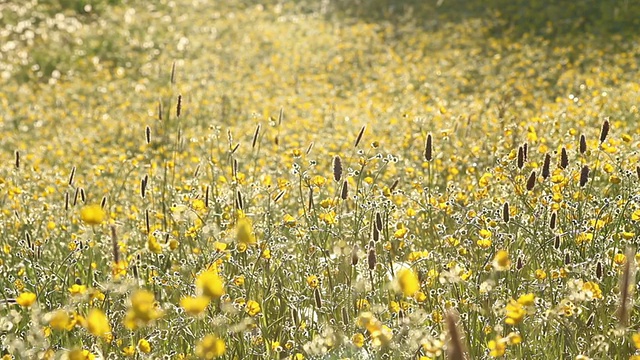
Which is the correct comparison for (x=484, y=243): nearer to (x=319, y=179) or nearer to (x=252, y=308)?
(x=319, y=179)

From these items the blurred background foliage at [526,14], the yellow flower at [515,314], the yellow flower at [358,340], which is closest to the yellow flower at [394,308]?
the yellow flower at [358,340]

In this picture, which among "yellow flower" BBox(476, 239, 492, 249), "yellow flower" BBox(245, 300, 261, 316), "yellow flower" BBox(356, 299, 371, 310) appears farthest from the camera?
"yellow flower" BBox(476, 239, 492, 249)

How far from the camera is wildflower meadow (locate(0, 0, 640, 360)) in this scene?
242 cm

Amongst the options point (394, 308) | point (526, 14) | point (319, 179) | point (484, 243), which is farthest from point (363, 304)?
point (526, 14)

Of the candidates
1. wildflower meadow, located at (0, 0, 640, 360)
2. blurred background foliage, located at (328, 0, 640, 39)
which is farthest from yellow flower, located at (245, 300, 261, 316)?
blurred background foliage, located at (328, 0, 640, 39)

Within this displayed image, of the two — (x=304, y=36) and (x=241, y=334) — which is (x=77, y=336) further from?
(x=304, y=36)

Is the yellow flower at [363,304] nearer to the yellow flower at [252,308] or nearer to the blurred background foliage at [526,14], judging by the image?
the yellow flower at [252,308]

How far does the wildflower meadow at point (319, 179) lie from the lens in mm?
2420

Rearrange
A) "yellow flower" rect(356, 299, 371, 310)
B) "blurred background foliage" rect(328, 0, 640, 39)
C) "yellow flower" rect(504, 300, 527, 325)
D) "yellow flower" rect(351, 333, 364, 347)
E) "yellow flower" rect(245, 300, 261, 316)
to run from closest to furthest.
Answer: "yellow flower" rect(504, 300, 527, 325) < "yellow flower" rect(351, 333, 364, 347) < "yellow flower" rect(245, 300, 261, 316) < "yellow flower" rect(356, 299, 371, 310) < "blurred background foliage" rect(328, 0, 640, 39)

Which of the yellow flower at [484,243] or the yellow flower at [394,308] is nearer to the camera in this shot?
the yellow flower at [394,308]

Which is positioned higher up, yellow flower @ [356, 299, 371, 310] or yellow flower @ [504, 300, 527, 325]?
yellow flower @ [504, 300, 527, 325]

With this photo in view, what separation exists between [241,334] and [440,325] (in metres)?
0.71

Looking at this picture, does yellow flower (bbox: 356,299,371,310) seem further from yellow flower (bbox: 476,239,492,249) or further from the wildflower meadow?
yellow flower (bbox: 476,239,492,249)

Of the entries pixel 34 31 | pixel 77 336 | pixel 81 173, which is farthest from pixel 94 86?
pixel 77 336
